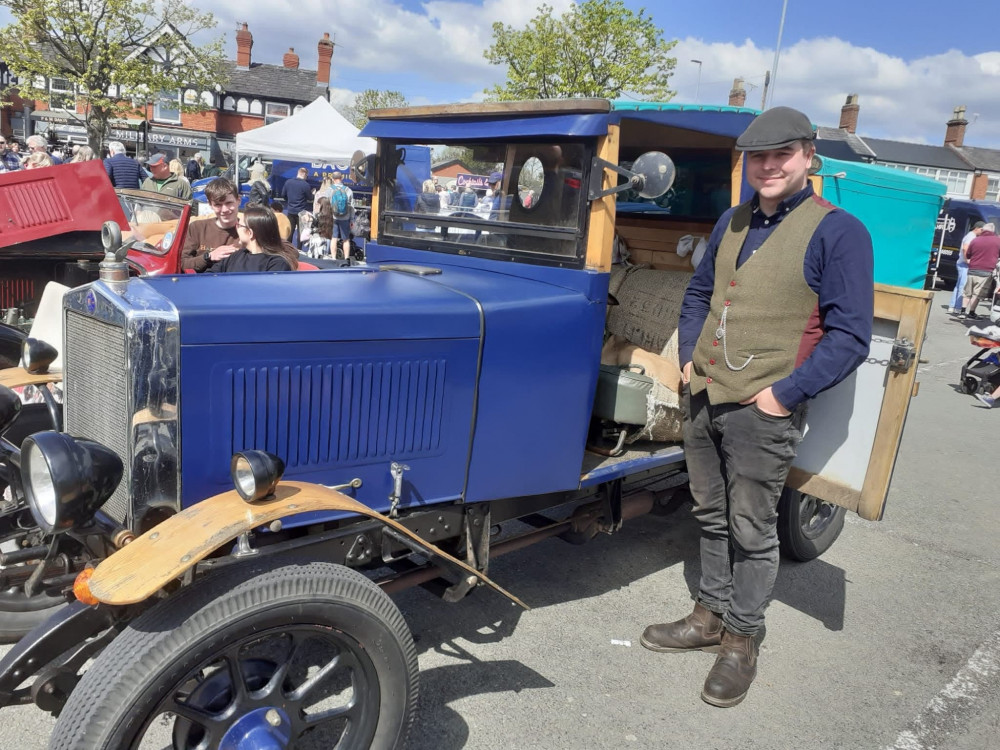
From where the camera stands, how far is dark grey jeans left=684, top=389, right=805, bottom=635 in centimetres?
273

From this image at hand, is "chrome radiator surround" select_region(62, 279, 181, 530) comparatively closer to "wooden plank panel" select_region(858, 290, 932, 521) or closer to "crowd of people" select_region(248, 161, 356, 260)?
"wooden plank panel" select_region(858, 290, 932, 521)

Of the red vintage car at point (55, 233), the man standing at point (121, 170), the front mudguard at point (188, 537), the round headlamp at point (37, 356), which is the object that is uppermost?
the man standing at point (121, 170)

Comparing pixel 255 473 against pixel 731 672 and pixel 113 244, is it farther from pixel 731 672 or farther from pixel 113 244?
pixel 731 672

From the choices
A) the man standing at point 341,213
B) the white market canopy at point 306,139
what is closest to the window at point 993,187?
the white market canopy at point 306,139

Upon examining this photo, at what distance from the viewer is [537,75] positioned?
759 inches

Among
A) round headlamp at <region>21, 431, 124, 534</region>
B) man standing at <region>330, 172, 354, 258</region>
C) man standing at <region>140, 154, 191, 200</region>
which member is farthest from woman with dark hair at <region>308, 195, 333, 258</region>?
round headlamp at <region>21, 431, 124, 534</region>

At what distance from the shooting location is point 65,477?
74.0 inches

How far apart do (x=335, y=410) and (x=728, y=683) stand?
1767 millimetres

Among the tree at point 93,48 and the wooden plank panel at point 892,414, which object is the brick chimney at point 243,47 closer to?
the tree at point 93,48

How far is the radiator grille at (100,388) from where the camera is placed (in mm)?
2180

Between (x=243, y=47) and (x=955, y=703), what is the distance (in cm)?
4480

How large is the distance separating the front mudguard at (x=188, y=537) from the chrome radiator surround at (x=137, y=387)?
17cm

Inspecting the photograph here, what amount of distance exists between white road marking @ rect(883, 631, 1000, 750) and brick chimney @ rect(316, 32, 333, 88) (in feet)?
134

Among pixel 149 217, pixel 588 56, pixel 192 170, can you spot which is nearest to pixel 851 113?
pixel 588 56
